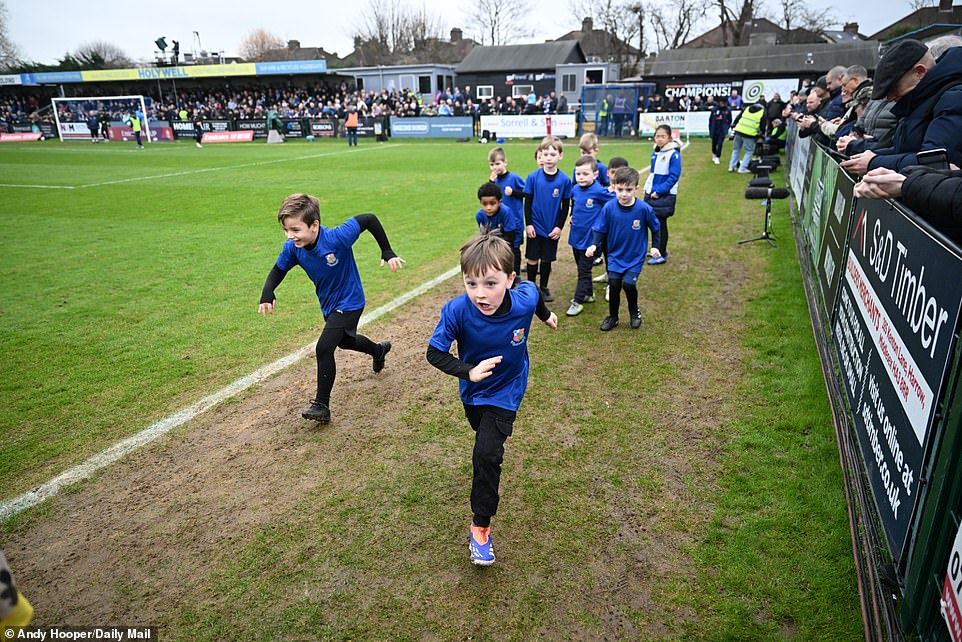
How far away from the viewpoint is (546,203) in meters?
7.18

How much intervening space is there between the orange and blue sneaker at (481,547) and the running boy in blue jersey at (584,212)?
410 cm

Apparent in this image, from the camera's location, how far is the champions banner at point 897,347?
8.72ft

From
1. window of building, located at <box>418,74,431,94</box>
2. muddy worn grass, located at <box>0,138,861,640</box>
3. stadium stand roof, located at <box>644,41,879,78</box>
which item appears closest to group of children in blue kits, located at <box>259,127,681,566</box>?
muddy worn grass, located at <box>0,138,861,640</box>

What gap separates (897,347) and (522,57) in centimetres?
4836

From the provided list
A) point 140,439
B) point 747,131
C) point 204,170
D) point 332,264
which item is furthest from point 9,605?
point 204,170

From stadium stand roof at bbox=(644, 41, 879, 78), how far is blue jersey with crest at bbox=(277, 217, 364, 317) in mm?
38360

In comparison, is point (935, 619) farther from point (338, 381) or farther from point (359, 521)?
point (338, 381)

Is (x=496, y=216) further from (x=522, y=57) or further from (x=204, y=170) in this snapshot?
(x=522, y=57)

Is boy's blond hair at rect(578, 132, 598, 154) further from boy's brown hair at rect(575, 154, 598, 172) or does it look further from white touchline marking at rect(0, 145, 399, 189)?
white touchline marking at rect(0, 145, 399, 189)

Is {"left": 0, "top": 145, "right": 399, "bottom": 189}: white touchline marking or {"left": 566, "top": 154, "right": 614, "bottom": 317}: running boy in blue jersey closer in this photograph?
{"left": 566, "top": 154, "right": 614, "bottom": 317}: running boy in blue jersey

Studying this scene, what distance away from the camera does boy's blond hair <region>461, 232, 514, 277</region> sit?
308 centimetres

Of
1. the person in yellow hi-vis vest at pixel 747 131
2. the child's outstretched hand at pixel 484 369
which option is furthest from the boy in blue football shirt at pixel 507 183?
the person in yellow hi-vis vest at pixel 747 131

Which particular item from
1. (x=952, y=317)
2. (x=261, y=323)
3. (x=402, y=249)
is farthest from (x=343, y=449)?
(x=402, y=249)

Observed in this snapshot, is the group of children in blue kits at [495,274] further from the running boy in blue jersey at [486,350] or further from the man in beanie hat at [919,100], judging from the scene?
the man in beanie hat at [919,100]
